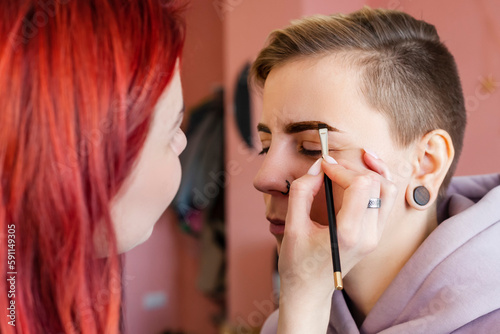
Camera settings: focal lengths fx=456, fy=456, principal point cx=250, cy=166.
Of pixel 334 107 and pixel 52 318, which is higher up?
pixel 334 107

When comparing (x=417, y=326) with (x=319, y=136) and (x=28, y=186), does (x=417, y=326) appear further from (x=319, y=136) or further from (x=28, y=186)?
(x=28, y=186)

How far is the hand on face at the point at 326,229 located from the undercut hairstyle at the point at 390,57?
0.15m

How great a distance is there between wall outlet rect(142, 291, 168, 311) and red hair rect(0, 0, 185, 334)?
12.6 inches

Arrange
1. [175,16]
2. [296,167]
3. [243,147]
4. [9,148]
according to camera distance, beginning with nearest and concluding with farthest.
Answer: [9,148]
[175,16]
[296,167]
[243,147]

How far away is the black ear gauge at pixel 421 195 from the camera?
2.30ft

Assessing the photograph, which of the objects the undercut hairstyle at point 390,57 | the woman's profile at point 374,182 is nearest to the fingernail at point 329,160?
the woman's profile at point 374,182

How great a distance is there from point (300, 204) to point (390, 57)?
293mm

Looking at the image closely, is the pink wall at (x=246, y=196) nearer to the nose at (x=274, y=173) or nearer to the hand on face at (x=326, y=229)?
the nose at (x=274, y=173)

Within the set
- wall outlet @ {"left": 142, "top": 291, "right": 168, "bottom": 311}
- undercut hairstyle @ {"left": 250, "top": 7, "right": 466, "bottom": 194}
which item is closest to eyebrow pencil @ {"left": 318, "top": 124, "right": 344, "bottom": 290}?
undercut hairstyle @ {"left": 250, "top": 7, "right": 466, "bottom": 194}

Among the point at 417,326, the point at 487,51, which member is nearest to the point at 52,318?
the point at 417,326

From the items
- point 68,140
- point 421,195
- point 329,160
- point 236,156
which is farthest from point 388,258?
point 68,140

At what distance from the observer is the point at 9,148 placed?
17.4 inches

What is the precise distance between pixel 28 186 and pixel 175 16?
0.87ft

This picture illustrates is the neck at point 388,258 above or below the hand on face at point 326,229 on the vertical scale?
below
